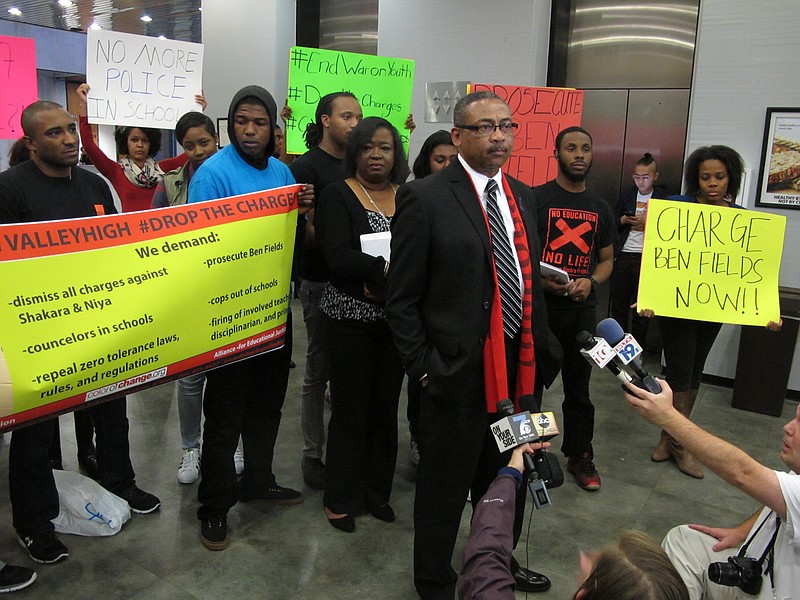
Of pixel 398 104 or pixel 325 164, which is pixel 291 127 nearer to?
pixel 398 104

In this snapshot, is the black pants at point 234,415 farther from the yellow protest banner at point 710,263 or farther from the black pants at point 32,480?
the yellow protest banner at point 710,263

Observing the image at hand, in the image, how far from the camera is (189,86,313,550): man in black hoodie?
118 inches

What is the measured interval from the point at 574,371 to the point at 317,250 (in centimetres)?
153

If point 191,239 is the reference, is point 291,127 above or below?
above

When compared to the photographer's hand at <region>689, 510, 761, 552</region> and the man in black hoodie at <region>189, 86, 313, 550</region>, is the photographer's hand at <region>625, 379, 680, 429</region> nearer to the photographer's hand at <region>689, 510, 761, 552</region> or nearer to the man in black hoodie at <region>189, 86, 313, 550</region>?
the photographer's hand at <region>689, 510, 761, 552</region>

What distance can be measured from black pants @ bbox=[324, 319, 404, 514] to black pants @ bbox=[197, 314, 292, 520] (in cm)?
30

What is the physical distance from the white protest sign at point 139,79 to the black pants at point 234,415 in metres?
1.89

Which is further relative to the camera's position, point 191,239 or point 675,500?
point 675,500

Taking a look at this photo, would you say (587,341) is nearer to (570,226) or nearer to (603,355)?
(603,355)

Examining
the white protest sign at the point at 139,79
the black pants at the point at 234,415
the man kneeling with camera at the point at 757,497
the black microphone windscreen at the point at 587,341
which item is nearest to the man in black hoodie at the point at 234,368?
the black pants at the point at 234,415

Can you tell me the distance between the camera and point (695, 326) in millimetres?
3855

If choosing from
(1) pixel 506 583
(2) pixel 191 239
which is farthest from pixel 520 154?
(1) pixel 506 583

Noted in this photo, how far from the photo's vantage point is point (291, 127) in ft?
15.1

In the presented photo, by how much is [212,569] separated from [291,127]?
9.39 ft
